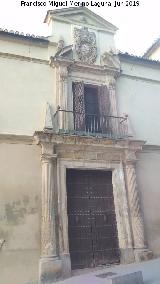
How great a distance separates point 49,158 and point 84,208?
1.88 metres

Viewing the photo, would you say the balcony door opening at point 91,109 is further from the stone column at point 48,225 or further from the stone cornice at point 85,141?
the stone column at point 48,225

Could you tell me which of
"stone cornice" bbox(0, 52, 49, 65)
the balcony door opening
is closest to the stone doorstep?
the balcony door opening

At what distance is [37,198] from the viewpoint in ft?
27.5

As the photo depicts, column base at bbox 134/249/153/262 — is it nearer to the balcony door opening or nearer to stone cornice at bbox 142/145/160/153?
stone cornice at bbox 142/145/160/153

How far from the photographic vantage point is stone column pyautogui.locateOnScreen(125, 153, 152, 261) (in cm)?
872

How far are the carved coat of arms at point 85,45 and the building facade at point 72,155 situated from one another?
0.13 ft

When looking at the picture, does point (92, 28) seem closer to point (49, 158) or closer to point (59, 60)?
point (59, 60)

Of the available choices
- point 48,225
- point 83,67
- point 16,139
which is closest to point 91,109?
point 83,67

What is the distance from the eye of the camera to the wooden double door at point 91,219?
28.2 feet

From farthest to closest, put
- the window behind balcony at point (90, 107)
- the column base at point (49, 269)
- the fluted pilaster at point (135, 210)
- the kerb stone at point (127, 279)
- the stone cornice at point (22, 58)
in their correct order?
the window behind balcony at point (90, 107), the stone cornice at point (22, 58), the fluted pilaster at point (135, 210), the column base at point (49, 269), the kerb stone at point (127, 279)

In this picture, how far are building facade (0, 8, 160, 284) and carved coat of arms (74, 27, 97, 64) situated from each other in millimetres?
39

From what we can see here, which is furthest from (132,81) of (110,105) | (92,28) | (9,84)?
(9,84)

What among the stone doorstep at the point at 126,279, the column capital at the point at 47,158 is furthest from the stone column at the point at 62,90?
the stone doorstep at the point at 126,279

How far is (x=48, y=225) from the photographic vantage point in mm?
7969
